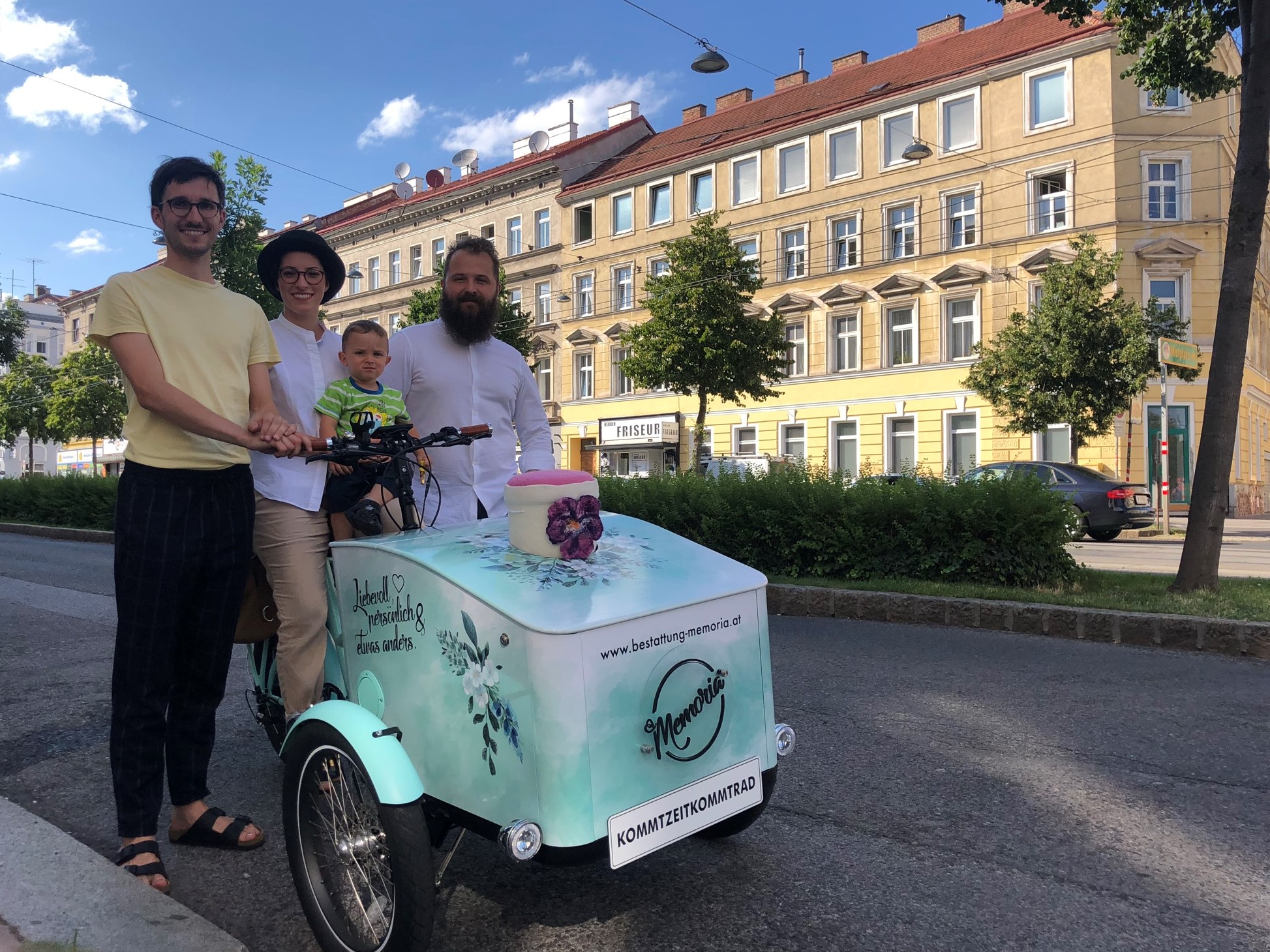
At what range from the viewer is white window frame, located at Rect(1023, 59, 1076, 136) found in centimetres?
2927

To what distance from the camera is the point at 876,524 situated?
914cm

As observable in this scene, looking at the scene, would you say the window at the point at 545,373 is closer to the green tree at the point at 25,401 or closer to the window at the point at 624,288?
the window at the point at 624,288

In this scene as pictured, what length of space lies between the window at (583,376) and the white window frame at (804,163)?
466 inches

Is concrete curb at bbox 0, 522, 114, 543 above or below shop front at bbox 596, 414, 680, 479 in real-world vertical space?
below

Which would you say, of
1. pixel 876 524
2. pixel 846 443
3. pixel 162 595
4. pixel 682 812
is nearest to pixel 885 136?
pixel 846 443

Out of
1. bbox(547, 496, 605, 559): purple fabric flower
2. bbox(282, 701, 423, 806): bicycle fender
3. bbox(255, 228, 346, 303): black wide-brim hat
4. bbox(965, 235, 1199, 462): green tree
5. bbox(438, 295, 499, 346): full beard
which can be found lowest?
bbox(282, 701, 423, 806): bicycle fender

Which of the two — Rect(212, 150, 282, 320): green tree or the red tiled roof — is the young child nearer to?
Rect(212, 150, 282, 320): green tree

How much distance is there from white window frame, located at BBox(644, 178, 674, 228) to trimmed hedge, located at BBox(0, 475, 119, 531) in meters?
24.3

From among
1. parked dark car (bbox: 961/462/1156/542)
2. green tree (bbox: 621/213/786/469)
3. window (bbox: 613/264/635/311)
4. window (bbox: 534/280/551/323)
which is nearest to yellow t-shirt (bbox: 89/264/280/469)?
parked dark car (bbox: 961/462/1156/542)

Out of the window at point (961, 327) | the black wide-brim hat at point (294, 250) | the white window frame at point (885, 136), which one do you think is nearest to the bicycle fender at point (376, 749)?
the black wide-brim hat at point (294, 250)

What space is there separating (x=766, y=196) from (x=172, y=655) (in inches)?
1428

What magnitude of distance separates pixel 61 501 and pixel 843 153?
2773cm

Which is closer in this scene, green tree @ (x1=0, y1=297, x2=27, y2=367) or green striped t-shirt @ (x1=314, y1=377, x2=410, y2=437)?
green striped t-shirt @ (x1=314, y1=377, x2=410, y2=437)

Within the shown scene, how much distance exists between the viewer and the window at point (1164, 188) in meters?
28.4
